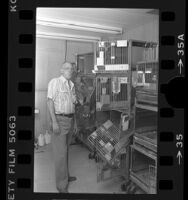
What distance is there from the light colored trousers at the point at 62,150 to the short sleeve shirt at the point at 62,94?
0.05 metres

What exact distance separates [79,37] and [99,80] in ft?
1.08

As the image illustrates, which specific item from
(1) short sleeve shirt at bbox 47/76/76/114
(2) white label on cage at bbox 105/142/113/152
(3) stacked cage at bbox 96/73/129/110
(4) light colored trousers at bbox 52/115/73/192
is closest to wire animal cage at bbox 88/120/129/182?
(2) white label on cage at bbox 105/142/113/152

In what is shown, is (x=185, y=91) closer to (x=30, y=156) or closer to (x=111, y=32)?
(x=30, y=156)

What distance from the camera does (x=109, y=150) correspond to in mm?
1196

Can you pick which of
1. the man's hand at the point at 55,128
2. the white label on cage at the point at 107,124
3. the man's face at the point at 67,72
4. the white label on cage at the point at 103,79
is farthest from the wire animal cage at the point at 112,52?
the man's hand at the point at 55,128

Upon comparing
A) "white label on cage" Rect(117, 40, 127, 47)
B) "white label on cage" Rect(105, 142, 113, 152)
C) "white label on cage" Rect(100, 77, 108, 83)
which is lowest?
"white label on cage" Rect(105, 142, 113, 152)

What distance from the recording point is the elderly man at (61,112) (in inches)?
36.5

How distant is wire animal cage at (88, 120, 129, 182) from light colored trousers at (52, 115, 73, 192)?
275mm

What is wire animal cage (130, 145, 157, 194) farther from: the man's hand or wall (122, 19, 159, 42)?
wall (122, 19, 159, 42)

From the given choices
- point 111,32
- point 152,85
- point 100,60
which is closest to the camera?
point 152,85

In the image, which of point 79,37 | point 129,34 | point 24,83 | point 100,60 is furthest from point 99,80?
point 24,83

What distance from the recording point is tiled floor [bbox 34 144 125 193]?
2.99 feet

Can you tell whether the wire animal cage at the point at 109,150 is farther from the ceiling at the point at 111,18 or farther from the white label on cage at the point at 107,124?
the ceiling at the point at 111,18

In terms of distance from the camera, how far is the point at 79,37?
1308 mm
